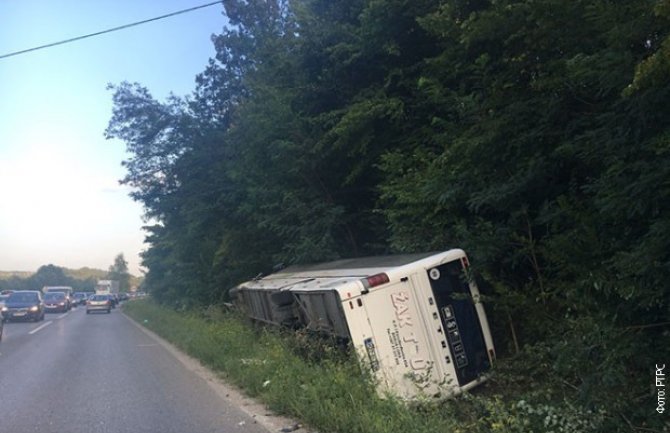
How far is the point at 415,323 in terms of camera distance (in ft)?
22.7

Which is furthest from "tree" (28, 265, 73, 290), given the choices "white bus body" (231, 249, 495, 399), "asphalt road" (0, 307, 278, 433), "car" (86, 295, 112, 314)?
"white bus body" (231, 249, 495, 399)

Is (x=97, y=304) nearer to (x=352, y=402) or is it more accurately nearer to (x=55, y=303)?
(x=55, y=303)

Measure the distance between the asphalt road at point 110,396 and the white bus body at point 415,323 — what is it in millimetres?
1520

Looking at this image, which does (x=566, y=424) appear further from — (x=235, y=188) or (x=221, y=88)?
(x=221, y=88)

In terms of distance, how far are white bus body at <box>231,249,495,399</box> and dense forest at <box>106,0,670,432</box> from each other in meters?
0.38

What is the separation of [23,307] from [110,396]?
80.0 ft

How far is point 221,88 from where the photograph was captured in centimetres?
2828

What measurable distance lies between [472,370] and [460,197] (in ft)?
7.46

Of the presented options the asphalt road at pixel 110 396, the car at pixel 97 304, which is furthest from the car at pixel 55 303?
the asphalt road at pixel 110 396

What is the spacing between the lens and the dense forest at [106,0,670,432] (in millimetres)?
5133

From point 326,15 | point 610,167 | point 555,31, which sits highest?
point 326,15

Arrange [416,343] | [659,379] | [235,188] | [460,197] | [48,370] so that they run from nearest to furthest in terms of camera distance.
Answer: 1. [659,379]
2. [416,343]
3. [460,197]
4. [48,370]
5. [235,188]

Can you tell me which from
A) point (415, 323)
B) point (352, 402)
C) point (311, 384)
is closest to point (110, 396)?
point (311, 384)

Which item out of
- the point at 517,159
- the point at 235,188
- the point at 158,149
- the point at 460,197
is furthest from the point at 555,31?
the point at 158,149
